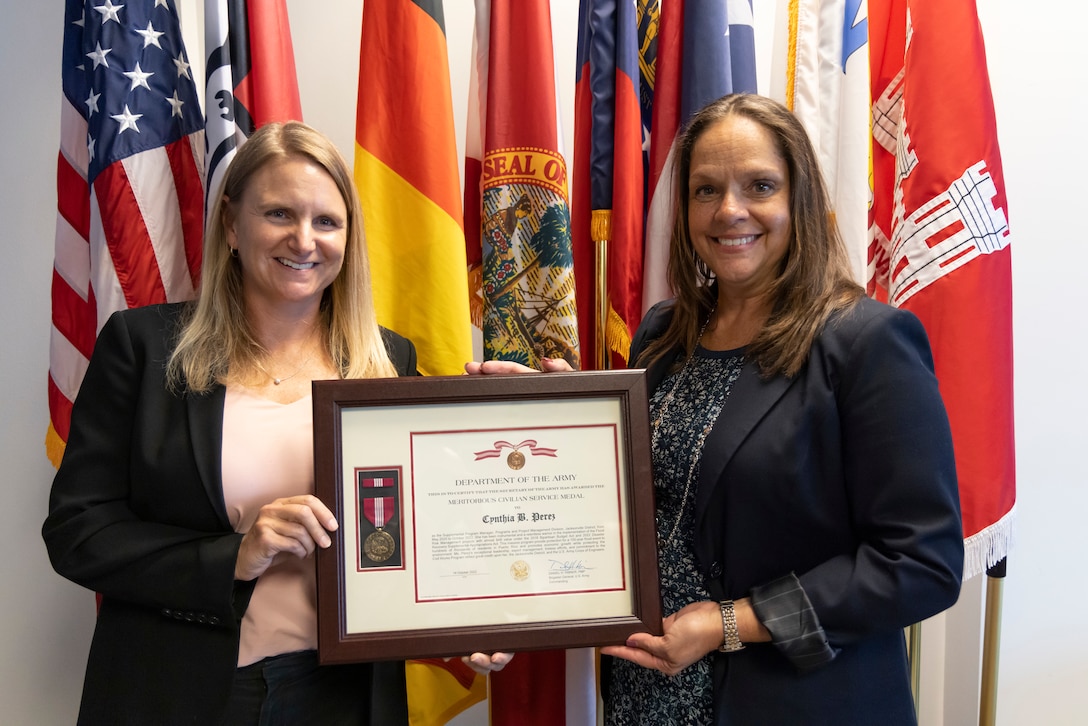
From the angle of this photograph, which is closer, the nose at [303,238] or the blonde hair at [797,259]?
the blonde hair at [797,259]

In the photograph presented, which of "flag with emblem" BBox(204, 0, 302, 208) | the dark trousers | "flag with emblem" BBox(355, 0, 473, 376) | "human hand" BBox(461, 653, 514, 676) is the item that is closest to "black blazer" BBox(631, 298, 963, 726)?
"human hand" BBox(461, 653, 514, 676)

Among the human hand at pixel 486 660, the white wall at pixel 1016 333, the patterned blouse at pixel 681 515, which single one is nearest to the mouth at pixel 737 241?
the patterned blouse at pixel 681 515

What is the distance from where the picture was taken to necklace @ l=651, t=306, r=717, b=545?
55.1 inches

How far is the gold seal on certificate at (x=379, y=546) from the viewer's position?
1.33 metres

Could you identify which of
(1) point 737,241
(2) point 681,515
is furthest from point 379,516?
(1) point 737,241

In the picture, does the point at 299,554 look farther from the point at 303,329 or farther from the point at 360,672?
the point at 303,329

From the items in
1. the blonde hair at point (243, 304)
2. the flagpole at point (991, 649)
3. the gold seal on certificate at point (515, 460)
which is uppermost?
the blonde hair at point (243, 304)

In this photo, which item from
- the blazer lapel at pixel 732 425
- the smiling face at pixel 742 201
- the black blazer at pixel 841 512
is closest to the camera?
the black blazer at pixel 841 512

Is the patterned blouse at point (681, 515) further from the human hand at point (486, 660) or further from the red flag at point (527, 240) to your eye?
the red flag at point (527, 240)

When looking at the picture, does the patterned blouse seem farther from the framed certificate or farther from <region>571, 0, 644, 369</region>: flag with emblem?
<region>571, 0, 644, 369</region>: flag with emblem

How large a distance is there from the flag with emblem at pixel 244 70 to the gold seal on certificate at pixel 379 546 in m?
1.22

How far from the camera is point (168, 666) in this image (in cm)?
141

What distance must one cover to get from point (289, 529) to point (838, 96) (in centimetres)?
188

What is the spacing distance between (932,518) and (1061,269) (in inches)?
70.9
